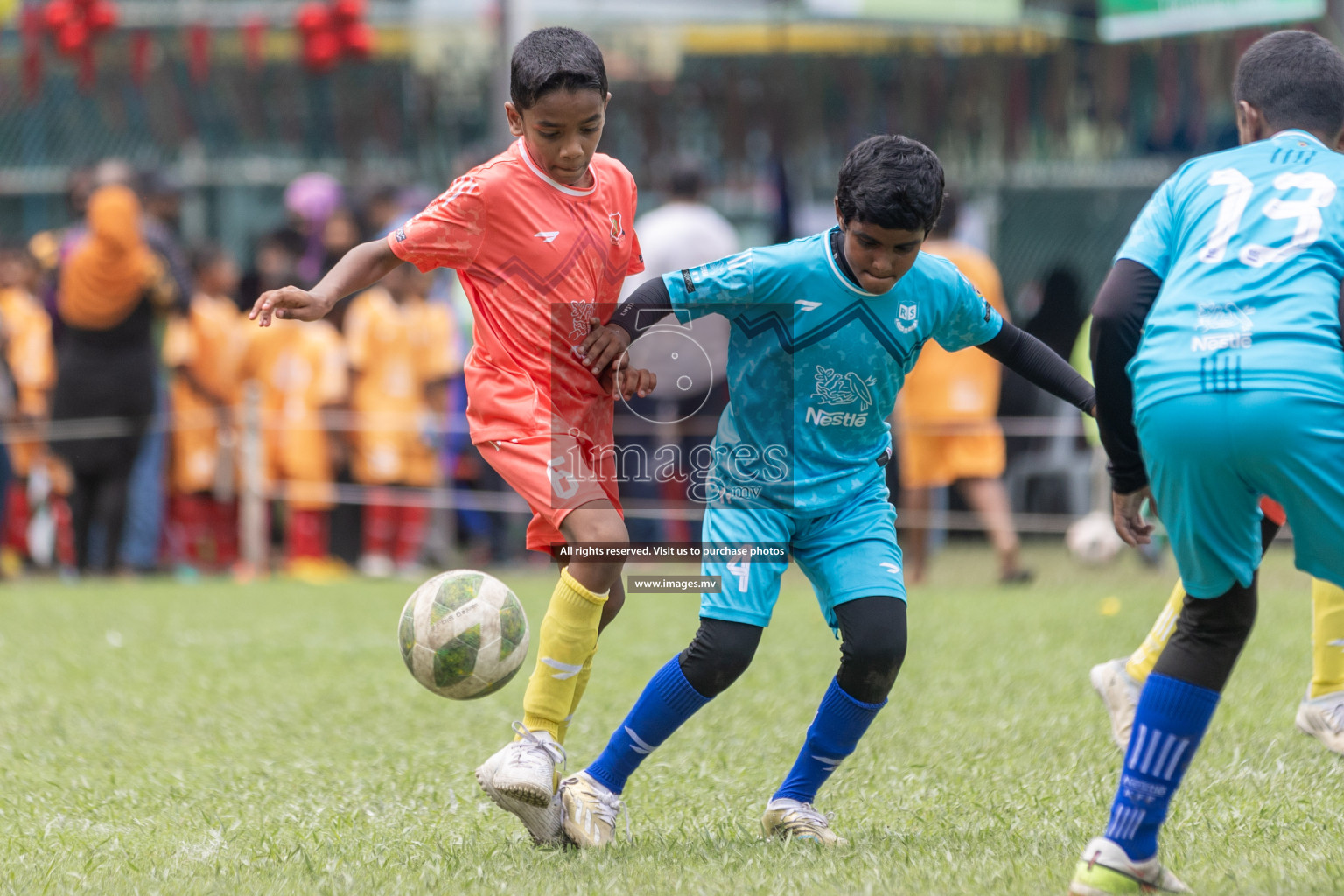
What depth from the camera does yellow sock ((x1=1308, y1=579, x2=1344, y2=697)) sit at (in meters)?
4.65

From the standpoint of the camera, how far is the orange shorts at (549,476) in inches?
153

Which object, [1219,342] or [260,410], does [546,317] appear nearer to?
[1219,342]

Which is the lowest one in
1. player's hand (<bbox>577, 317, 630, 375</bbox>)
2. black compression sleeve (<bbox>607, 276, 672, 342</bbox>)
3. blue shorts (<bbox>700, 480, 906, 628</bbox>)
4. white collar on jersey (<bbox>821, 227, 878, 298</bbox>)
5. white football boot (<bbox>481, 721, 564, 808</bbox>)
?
white football boot (<bbox>481, 721, 564, 808</bbox>)

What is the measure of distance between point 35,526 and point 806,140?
6808 millimetres

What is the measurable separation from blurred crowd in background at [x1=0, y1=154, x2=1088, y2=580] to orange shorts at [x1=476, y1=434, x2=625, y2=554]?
569cm

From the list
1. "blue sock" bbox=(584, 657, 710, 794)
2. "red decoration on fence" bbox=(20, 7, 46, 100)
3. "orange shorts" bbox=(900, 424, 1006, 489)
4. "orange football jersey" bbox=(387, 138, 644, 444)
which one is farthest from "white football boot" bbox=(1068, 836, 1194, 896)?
"red decoration on fence" bbox=(20, 7, 46, 100)

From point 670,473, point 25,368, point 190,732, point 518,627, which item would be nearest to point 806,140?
point 670,473

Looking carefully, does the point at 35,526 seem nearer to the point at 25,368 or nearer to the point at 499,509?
the point at 25,368

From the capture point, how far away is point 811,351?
388 cm

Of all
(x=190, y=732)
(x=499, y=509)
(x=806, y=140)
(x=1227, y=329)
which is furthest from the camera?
(x=806, y=140)

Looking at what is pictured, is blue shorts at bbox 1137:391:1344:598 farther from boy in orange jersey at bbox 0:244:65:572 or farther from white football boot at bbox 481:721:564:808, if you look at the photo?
boy in orange jersey at bbox 0:244:65:572

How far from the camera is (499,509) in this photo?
10.9 metres

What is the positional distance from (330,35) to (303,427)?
3.87m

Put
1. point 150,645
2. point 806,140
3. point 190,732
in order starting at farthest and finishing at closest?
1. point 806,140
2. point 150,645
3. point 190,732
